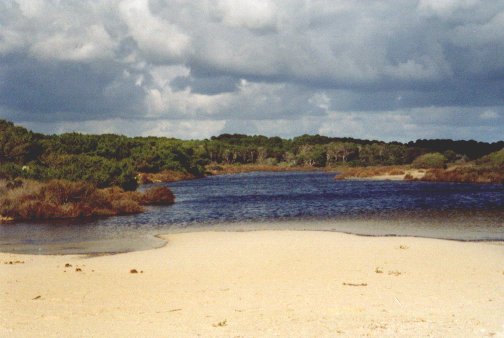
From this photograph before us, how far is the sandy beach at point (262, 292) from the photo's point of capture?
36.1 ft

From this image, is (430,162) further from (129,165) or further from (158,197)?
(158,197)

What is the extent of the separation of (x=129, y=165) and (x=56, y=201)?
18037 millimetres

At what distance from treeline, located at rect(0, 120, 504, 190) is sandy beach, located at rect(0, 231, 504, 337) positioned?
87.2 feet

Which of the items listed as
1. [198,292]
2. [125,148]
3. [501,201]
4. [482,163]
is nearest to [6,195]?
[198,292]

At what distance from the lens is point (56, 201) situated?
1511 inches

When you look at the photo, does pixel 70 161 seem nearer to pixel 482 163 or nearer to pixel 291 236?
pixel 291 236

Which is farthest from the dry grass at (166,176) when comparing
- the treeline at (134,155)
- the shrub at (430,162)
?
the shrub at (430,162)

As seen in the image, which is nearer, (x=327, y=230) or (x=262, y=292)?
(x=262, y=292)

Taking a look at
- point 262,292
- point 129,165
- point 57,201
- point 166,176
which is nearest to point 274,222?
point 57,201

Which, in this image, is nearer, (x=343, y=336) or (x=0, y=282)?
(x=343, y=336)

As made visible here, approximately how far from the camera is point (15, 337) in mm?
10242

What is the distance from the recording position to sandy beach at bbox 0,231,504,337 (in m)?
11.0

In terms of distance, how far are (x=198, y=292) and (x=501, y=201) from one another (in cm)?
4013

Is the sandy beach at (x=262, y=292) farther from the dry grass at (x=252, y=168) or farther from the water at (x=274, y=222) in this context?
the dry grass at (x=252, y=168)
